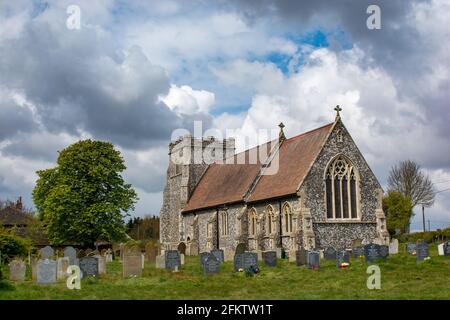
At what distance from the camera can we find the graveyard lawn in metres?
Answer: 14.9

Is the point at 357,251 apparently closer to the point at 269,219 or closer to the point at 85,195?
the point at 269,219

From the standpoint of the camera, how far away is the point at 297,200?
2895 cm

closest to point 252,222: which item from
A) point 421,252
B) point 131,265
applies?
point 421,252

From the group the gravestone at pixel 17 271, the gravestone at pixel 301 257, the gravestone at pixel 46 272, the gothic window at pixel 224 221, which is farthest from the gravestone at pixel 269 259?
the gothic window at pixel 224 221

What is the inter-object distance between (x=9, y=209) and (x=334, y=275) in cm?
→ 4783

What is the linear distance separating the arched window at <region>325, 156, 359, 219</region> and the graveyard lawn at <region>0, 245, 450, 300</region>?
7475mm

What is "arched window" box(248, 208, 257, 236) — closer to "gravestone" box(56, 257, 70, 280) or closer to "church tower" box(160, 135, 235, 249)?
"church tower" box(160, 135, 235, 249)

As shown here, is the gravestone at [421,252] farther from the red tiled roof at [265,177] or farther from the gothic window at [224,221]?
the gothic window at [224,221]

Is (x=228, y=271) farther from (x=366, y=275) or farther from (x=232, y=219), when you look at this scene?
(x=232, y=219)

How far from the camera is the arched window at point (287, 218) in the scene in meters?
29.5

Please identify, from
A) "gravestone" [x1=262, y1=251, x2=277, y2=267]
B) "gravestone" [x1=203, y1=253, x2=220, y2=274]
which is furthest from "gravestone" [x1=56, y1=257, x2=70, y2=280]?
"gravestone" [x1=262, y1=251, x2=277, y2=267]

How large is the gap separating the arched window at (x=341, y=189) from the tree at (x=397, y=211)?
75.2 ft

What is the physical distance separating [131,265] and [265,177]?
14.7 m
